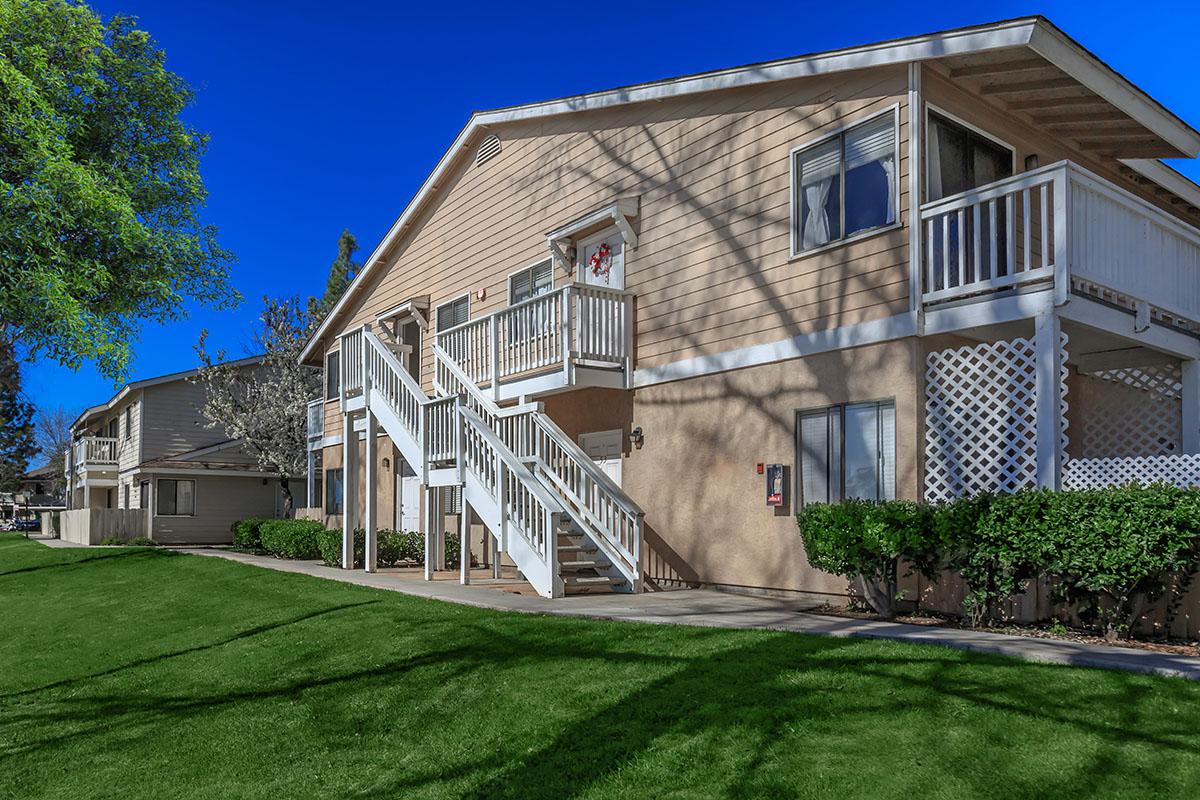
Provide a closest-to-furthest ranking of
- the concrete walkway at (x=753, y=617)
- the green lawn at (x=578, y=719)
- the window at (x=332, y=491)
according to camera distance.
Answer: the green lawn at (x=578, y=719) < the concrete walkway at (x=753, y=617) < the window at (x=332, y=491)

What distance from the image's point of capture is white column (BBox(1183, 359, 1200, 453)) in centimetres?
1081

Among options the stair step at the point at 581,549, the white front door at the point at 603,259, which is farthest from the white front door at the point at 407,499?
the stair step at the point at 581,549

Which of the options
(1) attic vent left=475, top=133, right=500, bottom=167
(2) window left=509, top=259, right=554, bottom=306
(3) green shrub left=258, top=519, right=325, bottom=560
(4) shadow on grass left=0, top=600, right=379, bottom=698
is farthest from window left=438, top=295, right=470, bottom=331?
(4) shadow on grass left=0, top=600, right=379, bottom=698

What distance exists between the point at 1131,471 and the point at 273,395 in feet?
88.0

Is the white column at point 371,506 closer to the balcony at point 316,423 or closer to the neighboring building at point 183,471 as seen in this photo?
the balcony at point 316,423

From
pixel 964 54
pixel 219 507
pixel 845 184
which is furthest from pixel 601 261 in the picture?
pixel 219 507

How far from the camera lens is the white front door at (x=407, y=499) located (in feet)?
65.6

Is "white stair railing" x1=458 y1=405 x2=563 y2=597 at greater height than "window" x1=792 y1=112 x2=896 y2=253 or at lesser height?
lesser

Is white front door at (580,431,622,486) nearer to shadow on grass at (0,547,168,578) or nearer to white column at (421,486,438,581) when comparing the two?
white column at (421,486,438,581)

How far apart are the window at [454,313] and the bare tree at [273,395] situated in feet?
43.0

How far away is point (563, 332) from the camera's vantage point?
13.0 metres

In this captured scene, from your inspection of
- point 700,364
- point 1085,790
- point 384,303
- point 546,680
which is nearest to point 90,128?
point 384,303

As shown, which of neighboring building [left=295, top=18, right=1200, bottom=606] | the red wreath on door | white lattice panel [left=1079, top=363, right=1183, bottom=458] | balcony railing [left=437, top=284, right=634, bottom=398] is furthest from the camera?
the red wreath on door

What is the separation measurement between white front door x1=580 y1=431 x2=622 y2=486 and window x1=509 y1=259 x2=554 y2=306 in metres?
2.66
